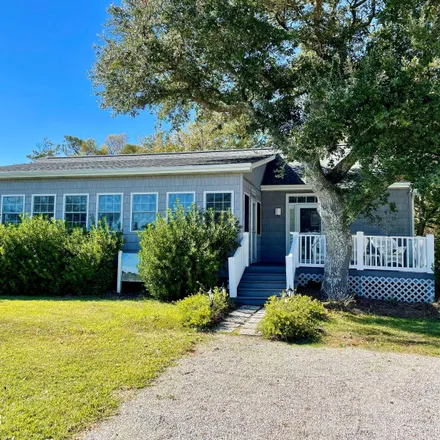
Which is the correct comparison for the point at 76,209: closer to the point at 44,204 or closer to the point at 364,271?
the point at 44,204

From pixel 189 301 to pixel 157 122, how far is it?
25.2 feet

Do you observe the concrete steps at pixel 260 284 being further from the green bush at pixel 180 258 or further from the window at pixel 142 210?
the window at pixel 142 210

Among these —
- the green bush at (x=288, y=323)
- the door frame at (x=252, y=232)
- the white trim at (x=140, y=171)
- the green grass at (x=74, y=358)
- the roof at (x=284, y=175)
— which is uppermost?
the roof at (x=284, y=175)

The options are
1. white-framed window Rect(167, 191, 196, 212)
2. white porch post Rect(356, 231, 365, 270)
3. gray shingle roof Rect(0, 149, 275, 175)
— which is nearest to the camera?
white porch post Rect(356, 231, 365, 270)

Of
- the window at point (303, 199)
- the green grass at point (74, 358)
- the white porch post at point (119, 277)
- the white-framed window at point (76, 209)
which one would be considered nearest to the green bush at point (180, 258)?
the green grass at point (74, 358)

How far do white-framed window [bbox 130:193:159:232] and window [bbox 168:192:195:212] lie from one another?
16.9 inches

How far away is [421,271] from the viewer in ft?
31.8

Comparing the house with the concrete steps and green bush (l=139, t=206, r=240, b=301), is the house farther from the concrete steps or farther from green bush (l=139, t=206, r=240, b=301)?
green bush (l=139, t=206, r=240, b=301)

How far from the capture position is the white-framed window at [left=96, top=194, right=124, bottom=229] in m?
11.4

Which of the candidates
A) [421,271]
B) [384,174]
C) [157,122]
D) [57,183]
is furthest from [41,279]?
[421,271]

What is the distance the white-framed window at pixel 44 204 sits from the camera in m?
12.0

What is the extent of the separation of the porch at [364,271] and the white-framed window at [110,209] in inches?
156

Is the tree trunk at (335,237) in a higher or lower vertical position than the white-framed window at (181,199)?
lower

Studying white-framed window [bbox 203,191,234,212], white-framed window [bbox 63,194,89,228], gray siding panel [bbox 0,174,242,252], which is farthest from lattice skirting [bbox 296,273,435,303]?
white-framed window [bbox 63,194,89,228]
